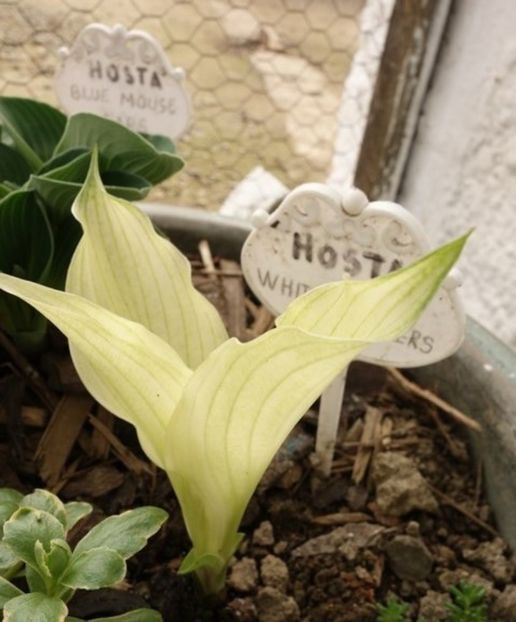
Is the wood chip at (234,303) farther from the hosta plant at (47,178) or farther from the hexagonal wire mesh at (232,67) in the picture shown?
the hexagonal wire mesh at (232,67)

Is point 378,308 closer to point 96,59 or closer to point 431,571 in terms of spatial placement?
point 431,571

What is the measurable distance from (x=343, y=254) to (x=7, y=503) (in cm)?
26

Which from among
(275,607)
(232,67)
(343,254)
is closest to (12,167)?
(343,254)

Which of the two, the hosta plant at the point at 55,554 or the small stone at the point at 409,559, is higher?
the hosta plant at the point at 55,554

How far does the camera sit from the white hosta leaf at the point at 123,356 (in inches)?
15.2

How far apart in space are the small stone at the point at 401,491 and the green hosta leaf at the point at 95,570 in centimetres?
27

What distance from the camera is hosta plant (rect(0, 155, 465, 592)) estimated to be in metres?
0.37

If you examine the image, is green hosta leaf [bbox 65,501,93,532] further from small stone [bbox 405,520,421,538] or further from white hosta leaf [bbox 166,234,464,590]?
small stone [bbox 405,520,421,538]

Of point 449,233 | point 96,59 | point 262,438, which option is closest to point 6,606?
point 262,438

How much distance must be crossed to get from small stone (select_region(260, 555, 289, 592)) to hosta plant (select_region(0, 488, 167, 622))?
5.3 inches

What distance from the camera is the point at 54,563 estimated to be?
0.40 meters

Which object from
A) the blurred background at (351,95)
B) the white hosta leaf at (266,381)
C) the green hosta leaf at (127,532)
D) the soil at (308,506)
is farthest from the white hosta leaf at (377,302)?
the blurred background at (351,95)

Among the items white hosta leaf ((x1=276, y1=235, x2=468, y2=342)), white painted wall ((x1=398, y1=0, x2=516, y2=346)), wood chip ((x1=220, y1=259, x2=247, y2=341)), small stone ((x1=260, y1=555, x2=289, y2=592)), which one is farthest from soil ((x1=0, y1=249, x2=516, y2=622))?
white painted wall ((x1=398, y1=0, x2=516, y2=346))

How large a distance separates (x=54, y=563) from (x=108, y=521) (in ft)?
0.14
